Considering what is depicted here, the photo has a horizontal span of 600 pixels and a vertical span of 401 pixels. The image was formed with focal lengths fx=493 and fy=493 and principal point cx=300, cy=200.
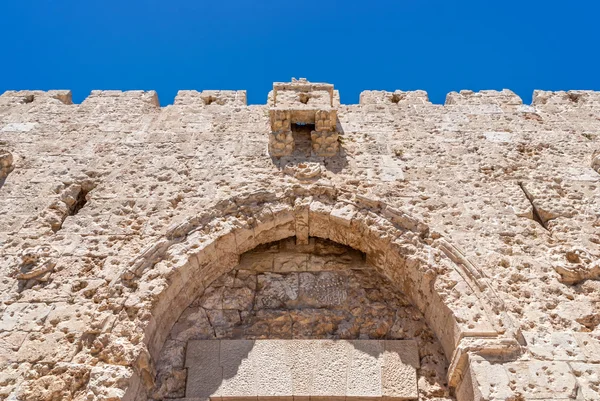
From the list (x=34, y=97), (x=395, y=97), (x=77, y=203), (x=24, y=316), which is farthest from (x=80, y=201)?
(x=395, y=97)

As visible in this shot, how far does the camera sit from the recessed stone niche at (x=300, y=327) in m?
4.16

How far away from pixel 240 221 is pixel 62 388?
2.02 metres

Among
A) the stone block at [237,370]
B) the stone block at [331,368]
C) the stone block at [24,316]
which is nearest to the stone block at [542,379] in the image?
the stone block at [331,368]

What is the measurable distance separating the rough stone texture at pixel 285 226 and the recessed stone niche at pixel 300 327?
5cm

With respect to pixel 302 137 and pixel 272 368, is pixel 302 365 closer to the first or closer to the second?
pixel 272 368

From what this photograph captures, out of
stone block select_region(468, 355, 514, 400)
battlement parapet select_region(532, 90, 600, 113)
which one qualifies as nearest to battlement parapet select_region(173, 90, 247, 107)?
battlement parapet select_region(532, 90, 600, 113)

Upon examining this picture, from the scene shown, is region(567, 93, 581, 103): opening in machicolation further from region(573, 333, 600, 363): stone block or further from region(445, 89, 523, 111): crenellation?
region(573, 333, 600, 363): stone block

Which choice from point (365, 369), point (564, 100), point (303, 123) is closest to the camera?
point (365, 369)

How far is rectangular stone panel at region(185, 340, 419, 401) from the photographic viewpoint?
406cm

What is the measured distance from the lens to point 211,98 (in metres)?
6.70

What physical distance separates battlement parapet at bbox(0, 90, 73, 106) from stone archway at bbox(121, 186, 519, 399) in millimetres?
3454

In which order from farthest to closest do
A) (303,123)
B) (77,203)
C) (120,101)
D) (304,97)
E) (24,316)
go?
(120,101) < (304,97) < (303,123) < (77,203) < (24,316)

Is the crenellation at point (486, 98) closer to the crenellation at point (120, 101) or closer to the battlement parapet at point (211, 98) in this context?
the battlement parapet at point (211, 98)

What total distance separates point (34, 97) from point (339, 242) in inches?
186
